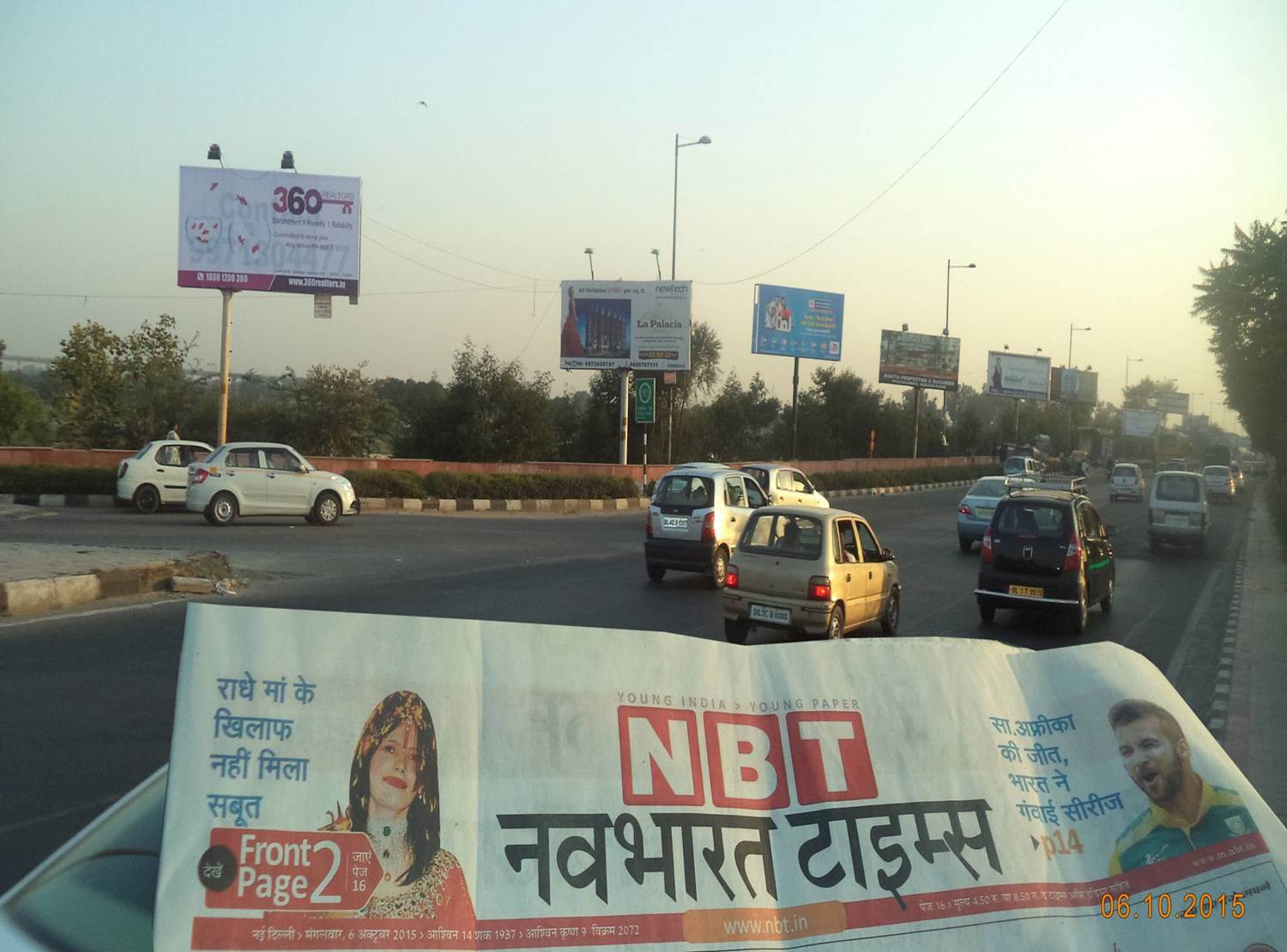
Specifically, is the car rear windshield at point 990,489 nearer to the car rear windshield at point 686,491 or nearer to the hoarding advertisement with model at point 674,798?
the car rear windshield at point 686,491

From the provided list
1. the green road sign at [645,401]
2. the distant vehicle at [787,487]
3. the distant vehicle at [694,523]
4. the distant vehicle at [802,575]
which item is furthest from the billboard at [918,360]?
the distant vehicle at [802,575]

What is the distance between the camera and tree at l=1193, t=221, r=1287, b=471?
2117cm

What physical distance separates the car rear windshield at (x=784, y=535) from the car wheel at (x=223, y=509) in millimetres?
14018

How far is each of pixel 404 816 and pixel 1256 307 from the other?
25842 millimetres

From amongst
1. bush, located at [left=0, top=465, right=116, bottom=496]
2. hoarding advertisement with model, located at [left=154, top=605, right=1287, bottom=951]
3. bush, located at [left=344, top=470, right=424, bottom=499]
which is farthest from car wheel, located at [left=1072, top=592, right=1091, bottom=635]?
bush, located at [left=0, top=465, right=116, bottom=496]

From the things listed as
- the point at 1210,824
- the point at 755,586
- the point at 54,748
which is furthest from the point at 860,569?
the point at 1210,824

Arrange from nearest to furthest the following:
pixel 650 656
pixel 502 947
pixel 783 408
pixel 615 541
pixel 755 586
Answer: pixel 502 947
pixel 650 656
pixel 755 586
pixel 615 541
pixel 783 408

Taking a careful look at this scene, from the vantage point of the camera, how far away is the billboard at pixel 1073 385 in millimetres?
88125

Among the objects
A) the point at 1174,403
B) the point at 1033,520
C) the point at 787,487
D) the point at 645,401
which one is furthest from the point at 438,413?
the point at 1174,403

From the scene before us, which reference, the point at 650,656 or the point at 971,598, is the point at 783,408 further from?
the point at 650,656

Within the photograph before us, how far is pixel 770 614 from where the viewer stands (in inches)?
431

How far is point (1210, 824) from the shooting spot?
2.41 meters

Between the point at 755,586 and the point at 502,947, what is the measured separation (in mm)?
9217

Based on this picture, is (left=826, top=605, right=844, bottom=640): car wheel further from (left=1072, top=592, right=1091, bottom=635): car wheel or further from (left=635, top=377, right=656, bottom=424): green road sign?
(left=635, top=377, right=656, bottom=424): green road sign
